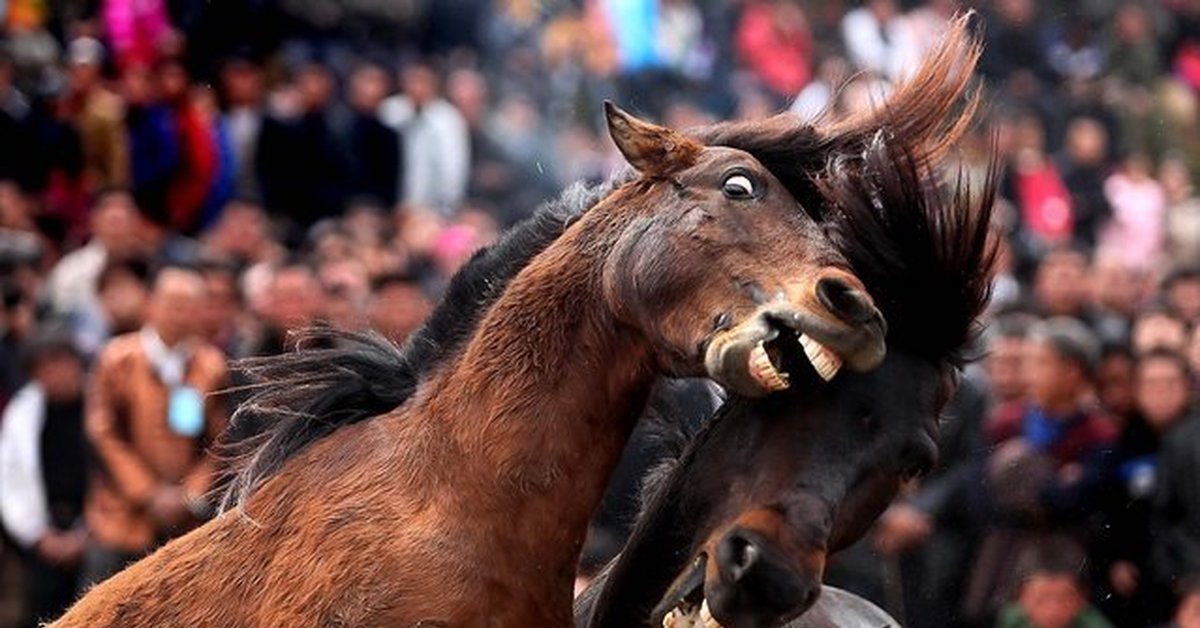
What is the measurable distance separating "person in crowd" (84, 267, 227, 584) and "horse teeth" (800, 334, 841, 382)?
18.4ft

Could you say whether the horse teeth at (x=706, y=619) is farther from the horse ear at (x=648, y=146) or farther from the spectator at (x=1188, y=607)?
the spectator at (x=1188, y=607)

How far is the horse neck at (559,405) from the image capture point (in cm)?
603

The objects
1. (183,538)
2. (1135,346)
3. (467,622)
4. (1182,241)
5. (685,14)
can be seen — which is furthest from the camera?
(685,14)

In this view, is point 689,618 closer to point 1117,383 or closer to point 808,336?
point 808,336

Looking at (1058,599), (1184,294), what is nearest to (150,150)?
(1184,294)

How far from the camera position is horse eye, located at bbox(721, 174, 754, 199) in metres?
5.83

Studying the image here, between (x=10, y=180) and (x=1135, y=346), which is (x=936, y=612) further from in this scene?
(x=10, y=180)

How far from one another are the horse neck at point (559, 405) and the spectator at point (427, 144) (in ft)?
36.6

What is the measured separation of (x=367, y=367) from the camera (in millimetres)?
6543

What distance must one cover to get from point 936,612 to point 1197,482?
241cm

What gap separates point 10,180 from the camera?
15.1 metres

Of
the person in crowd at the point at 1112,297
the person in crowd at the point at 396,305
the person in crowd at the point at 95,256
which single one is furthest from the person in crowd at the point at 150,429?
the person in crowd at the point at 1112,297

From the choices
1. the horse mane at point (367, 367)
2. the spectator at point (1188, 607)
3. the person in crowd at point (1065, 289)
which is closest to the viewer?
the horse mane at point (367, 367)

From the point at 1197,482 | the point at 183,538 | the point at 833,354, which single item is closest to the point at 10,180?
the point at 1197,482
